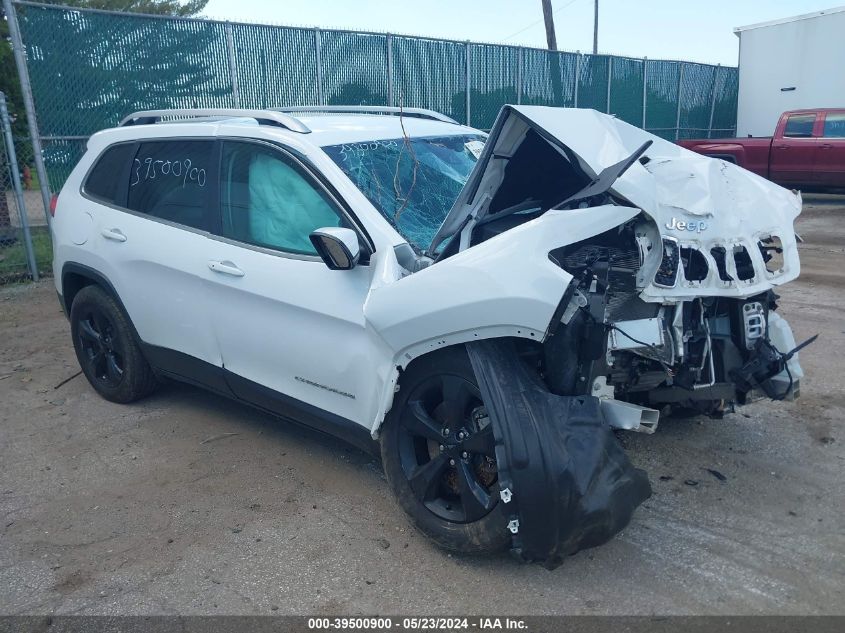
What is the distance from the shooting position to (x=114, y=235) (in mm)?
4734

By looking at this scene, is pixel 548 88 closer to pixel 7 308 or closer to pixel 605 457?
pixel 7 308

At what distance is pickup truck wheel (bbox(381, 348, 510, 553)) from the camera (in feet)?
10.2

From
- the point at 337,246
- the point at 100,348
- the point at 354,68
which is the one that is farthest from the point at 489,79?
the point at 337,246

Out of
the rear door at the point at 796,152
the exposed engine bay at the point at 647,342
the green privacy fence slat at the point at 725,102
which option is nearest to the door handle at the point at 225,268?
the exposed engine bay at the point at 647,342

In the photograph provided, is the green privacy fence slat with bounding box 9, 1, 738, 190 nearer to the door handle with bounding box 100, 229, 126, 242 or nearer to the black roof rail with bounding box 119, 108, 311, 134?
the black roof rail with bounding box 119, 108, 311, 134

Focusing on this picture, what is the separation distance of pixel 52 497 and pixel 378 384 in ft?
6.28

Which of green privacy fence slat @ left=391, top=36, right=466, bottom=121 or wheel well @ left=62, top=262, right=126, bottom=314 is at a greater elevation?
green privacy fence slat @ left=391, top=36, right=466, bottom=121

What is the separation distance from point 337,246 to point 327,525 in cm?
130

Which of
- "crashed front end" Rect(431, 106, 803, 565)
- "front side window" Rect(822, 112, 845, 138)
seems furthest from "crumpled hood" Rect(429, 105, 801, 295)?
"front side window" Rect(822, 112, 845, 138)

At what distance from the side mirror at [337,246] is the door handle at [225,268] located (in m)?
0.70

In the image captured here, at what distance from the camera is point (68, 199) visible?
5188 millimetres

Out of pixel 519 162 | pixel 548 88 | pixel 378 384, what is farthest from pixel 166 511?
pixel 548 88

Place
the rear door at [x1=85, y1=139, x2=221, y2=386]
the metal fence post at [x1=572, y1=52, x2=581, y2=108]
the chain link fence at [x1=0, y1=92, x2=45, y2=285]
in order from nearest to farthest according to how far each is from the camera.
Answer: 1. the rear door at [x1=85, y1=139, x2=221, y2=386]
2. the chain link fence at [x1=0, y1=92, x2=45, y2=285]
3. the metal fence post at [x1=572, y1=52, x2=581, y2=108]

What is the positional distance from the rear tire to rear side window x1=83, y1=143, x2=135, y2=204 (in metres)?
0.61
